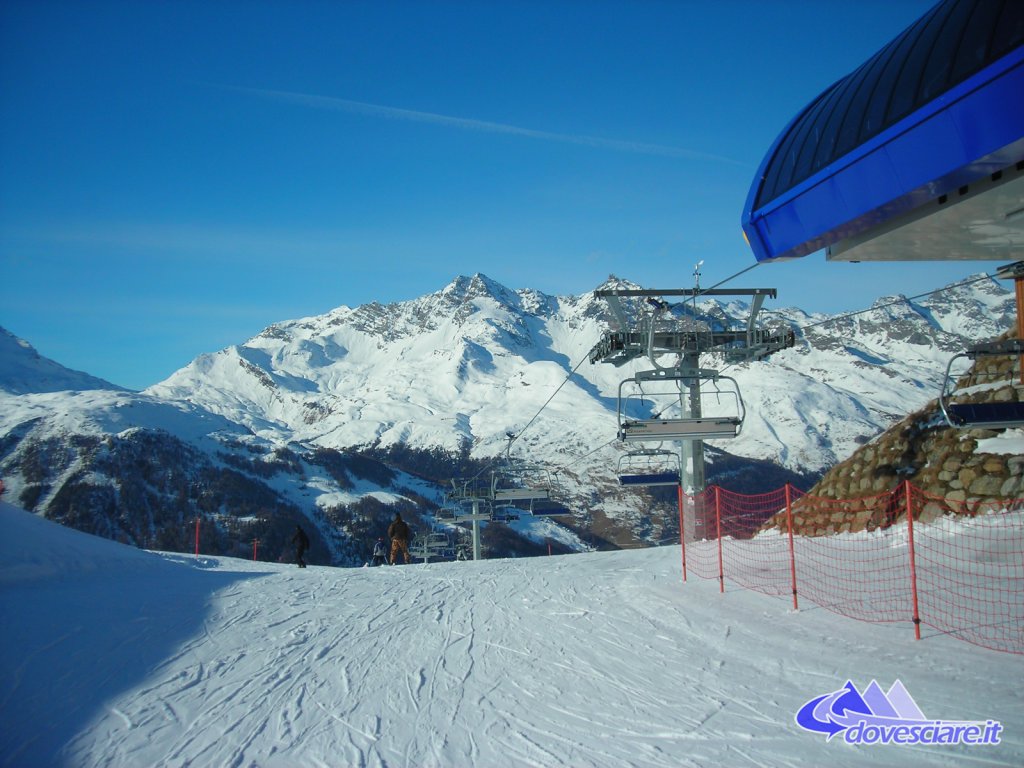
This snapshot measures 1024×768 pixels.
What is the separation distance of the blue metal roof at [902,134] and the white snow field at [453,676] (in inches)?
185

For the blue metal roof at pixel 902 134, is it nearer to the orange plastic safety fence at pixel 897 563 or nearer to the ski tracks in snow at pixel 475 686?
the orange plastic safety fence at pixel 897 563

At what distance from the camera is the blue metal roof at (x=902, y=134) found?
6.57 metres

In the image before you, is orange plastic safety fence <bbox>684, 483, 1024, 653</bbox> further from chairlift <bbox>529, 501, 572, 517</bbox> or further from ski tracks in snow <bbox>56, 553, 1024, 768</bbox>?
chairlift <bbox>529, 501, 572, 517</bbox>

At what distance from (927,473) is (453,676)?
13543 mm

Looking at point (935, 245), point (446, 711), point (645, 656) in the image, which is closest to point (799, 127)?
point (935, 245)

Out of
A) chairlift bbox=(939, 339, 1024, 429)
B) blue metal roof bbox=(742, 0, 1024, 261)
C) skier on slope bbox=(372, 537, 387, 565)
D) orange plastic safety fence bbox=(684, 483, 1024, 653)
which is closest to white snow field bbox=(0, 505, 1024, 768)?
orange plastic safety fence bbox=(684, 483, 1024, 653)

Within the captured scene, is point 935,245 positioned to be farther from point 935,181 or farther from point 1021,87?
point 1021,87

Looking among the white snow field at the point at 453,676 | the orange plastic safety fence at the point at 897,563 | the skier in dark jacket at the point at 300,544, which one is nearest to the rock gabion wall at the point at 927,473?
the orange plastic safety fence at the point at 897,563

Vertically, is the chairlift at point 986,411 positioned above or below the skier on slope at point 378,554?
above

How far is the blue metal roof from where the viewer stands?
657 centimetres

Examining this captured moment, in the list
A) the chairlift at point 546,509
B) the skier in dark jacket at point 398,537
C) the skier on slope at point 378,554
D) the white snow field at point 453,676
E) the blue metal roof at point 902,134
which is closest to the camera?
the blue metal roof at point 902,134

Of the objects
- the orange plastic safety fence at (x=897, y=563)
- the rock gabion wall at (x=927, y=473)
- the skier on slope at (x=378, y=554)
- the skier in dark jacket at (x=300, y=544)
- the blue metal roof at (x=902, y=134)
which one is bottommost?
the skier on slope at (x=378, y=554)

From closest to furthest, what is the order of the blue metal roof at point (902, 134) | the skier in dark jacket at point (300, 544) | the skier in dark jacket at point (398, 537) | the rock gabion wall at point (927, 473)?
1. the blue metal roof at point (902, 134)
2. the rock gabion wall at point (927, 473)
3. the skier in dark jacket at point (300, 544)
4. the skier in dark jacket at point (398, 537)

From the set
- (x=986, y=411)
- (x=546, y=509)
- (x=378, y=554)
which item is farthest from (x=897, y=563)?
(x=546, y=509)
